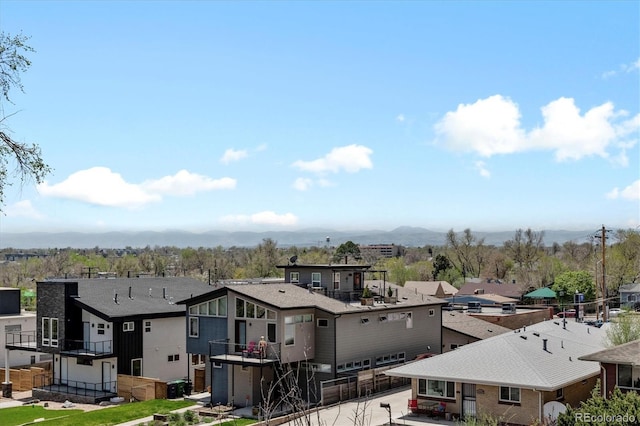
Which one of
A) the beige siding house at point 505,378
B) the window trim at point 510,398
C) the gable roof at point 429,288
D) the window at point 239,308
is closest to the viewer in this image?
the beige siding house at point 505,378

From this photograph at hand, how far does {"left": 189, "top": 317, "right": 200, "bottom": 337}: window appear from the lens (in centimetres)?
3760

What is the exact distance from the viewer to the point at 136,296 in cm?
4403

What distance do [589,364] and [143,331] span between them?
79.2 feet

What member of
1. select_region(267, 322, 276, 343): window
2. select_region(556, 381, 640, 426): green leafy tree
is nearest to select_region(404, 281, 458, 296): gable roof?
select_region(267, 322, 276, 343): window

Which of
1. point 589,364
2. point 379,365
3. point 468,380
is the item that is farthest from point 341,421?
point 589,364

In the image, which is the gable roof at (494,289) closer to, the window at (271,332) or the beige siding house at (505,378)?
the beige siding house at (505,378)

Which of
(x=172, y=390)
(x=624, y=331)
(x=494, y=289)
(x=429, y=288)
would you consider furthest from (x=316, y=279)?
(x=429, y=288)

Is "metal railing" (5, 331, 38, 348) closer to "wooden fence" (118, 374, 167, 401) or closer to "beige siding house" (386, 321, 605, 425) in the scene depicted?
"wooden fence" (118, 374, 167, 401)

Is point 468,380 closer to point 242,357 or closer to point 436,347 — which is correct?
point 242,357

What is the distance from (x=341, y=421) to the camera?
30.1 meters

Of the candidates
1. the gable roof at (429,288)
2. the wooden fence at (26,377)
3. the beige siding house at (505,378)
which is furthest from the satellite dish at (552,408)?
the gable roof at (429,288)

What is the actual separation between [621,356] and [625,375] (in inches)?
27.2

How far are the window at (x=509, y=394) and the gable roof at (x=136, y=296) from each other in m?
18.6

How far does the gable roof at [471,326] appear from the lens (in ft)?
143
